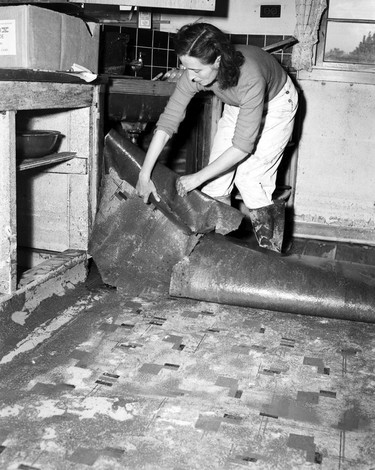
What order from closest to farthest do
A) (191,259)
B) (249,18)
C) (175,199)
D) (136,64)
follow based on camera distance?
(191,259) → (175,199) → (136,64) → (249,18)

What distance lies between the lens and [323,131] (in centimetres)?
429

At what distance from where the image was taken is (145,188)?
2.62 metres

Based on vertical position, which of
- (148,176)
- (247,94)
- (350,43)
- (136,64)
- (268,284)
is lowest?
(268,284)

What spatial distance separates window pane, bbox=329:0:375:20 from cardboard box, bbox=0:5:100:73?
2.40 meters

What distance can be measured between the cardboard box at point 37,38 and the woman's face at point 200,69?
477 millimetres

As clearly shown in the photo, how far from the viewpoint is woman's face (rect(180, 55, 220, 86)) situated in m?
2.35

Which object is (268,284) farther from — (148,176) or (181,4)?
(181,4)

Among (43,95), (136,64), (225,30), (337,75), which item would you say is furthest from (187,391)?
(225,30)

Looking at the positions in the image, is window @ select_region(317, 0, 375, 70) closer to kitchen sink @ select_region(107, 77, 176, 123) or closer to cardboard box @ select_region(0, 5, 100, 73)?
kitchen sink @ select_region(107, 77, 176, 123)

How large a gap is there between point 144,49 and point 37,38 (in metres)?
1.69

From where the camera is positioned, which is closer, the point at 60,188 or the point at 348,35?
the point at 60,188

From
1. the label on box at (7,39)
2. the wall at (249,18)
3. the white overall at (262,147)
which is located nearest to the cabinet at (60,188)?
the label on box at (7,39)

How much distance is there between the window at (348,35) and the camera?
4125 millimetres

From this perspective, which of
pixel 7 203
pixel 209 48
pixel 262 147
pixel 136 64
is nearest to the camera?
pixel 7 203
